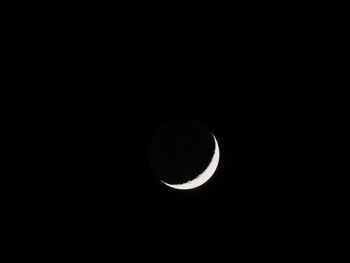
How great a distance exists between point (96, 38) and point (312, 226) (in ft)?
12.3

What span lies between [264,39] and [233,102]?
930 millimetres

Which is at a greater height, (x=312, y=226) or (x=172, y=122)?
(x=172, y=122)

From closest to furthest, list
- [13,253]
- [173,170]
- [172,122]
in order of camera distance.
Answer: [173,170] < [172,122] < [13,253]

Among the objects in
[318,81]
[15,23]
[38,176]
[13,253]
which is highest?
[15,23]

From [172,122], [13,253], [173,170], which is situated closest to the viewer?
[173,170]

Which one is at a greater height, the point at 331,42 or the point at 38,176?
the point at 331,42

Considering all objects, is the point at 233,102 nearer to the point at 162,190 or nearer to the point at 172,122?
the point at 172,122

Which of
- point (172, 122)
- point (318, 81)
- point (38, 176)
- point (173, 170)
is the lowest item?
point (173, 170)

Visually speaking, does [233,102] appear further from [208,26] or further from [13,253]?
[13,253]

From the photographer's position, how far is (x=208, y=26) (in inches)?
165

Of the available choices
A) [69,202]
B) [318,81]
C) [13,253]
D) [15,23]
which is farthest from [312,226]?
[15,23]

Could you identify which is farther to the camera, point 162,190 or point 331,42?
point 162,190

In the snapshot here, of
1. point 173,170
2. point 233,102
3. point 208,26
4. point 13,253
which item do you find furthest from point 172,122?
point 13,253

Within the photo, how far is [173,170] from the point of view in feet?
12.6
